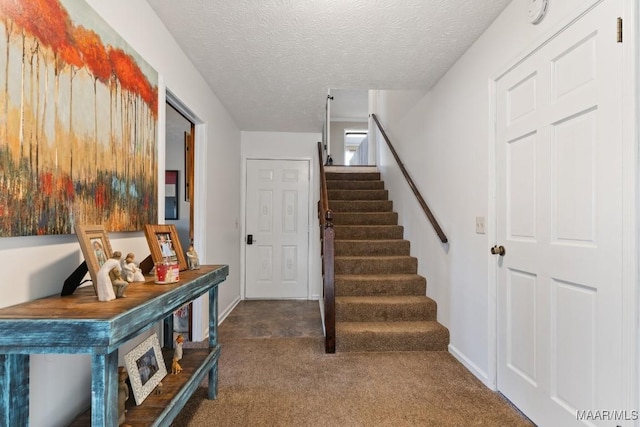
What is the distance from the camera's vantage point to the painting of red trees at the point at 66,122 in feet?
3.35

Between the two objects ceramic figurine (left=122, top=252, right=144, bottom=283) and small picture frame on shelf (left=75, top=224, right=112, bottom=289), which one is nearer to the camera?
small picture frame on shelf (left=75, top=224, right=112, bottom=289)

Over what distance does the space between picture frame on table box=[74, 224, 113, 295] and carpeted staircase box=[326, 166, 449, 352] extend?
193 cm

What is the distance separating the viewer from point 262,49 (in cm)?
238

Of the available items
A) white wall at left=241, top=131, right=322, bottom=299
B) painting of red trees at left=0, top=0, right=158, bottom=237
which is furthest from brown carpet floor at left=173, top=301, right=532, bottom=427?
white wall at left=241, top=131, right=322, bottom=299

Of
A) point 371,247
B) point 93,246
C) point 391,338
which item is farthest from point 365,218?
point 93,246

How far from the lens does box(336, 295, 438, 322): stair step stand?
116 inches

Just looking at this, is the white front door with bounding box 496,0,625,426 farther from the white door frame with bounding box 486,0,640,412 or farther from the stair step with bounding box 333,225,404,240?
the stair step with bounding box 333,225,404,240

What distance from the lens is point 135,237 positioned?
178cm

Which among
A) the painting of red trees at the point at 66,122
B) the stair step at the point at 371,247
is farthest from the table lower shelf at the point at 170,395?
the stair step at the point at 371,247

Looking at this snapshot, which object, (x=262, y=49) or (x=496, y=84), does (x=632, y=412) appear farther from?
(x=262, y=49)

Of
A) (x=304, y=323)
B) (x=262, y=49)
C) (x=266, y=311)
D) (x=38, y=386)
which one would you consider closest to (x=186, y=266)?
(x=38, y=386)

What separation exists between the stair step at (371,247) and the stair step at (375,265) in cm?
17

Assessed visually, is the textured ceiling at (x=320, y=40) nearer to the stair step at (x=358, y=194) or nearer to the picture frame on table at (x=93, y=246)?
the picture frame on table at (x=93, y=246)

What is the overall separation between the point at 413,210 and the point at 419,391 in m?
1.92
